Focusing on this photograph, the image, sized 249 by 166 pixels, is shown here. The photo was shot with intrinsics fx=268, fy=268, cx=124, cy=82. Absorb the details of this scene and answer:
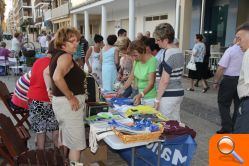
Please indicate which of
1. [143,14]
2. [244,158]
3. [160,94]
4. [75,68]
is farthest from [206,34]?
[244,158]

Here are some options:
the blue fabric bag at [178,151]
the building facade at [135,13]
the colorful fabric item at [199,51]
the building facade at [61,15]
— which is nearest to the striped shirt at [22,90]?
the blue fabric bag at [178,151]

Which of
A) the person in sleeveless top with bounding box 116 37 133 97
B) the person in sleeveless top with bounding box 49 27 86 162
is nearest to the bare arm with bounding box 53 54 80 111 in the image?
the person in sleeveless top with bounding box 49 27 86 162

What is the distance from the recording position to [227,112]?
4.41 metres

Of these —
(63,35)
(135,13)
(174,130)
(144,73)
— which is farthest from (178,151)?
(135,13)

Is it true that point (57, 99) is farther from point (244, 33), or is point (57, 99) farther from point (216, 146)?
point (244, 33)

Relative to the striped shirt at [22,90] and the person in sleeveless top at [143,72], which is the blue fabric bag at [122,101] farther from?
the striped shirt at [22,90]

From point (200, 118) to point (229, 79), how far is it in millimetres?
1550

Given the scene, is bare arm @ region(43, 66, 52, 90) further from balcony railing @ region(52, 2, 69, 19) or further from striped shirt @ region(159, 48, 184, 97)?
balcony railing @ region(52, 2, 69, 19)

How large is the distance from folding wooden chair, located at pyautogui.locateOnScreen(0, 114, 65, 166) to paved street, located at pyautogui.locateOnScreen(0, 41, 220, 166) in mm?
1148

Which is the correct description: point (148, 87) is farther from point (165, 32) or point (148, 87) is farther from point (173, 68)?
point (165, 32)

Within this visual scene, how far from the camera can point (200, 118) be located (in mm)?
5547

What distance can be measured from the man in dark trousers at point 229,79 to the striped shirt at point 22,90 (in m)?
2.95

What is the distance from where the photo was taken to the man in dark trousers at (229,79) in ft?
13.5

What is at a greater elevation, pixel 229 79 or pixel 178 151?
pixel 229 79
